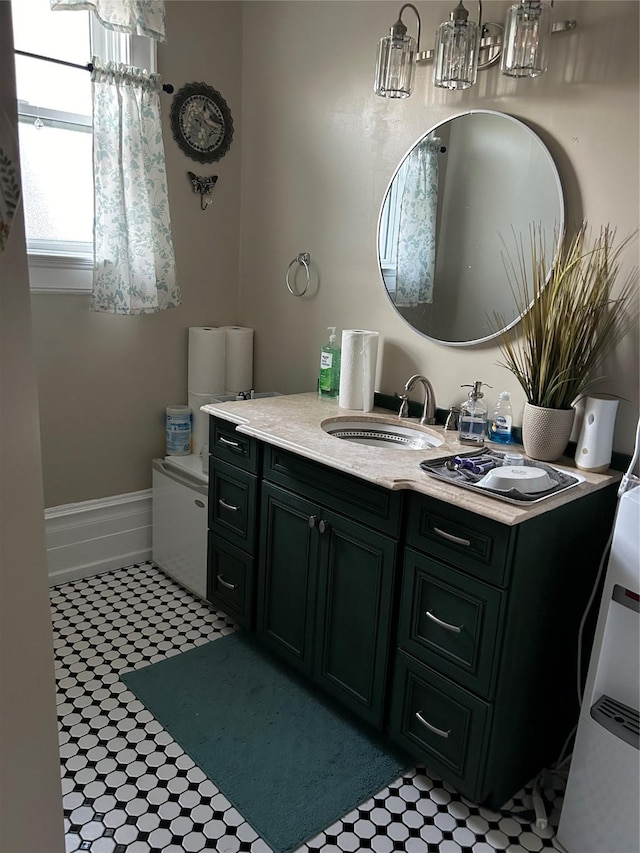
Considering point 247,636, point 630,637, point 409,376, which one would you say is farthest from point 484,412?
point 247,636

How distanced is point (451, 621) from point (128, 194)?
1.99 m

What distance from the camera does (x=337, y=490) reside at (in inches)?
77.3

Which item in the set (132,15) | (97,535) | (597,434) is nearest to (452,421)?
(597,434)

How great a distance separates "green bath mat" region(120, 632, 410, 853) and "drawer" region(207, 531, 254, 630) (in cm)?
14

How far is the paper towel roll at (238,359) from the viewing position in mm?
3043

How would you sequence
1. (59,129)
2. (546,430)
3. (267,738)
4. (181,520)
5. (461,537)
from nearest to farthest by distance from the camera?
(461,537), (546,430), (267,738), (59,129), (181,520)

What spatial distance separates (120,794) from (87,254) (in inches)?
77.2

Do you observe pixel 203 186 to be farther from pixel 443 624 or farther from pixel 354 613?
pixel 443 624

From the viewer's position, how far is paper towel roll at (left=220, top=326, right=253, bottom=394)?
3.04m

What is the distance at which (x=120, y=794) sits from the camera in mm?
1784

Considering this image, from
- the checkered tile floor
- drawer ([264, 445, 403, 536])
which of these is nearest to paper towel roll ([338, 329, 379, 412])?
drawer ([264, 445, 403, 536])

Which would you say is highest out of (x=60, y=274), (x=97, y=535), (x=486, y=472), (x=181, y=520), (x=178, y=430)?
(x=60, y=274)

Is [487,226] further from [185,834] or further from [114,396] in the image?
[185,834]

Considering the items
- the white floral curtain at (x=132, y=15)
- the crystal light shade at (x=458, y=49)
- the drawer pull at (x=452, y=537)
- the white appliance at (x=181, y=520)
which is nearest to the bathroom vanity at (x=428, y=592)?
the drawer pull at (x=452, y=537)
